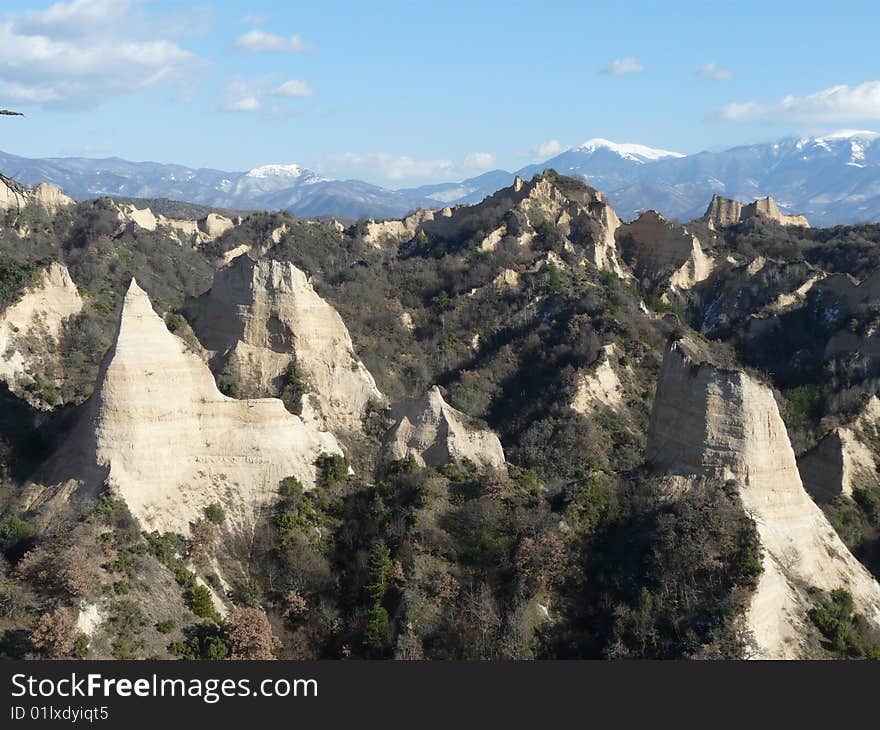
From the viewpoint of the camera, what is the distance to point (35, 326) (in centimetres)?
3766

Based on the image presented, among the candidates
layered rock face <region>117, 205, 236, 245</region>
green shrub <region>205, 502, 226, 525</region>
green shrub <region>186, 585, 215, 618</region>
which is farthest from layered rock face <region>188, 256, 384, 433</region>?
layered rock face <region>117, 205, 236, 245</region>

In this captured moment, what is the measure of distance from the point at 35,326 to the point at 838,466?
1344 inches

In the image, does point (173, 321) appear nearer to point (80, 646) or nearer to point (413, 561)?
point (413, 561)

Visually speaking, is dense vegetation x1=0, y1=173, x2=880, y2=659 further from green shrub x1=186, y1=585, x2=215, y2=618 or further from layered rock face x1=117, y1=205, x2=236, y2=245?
layered rock face x1=117, y1=205, x2=236, y2=245

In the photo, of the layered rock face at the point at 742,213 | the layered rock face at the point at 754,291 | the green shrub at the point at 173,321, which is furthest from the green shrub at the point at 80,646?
the layered rock face at the point at 742,213

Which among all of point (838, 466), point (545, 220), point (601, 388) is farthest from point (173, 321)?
point (545, 220)

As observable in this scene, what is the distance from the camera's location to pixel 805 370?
50625mm

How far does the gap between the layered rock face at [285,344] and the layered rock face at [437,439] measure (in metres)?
5.80

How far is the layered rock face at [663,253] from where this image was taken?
67.6 m

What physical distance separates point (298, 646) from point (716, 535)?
1093 centimetres

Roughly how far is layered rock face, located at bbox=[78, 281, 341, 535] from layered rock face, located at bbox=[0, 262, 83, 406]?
35.0ft

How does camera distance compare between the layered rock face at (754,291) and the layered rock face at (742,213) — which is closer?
the layered rock face at (754,291)

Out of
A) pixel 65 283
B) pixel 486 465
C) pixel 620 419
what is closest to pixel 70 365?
pixel 65 283

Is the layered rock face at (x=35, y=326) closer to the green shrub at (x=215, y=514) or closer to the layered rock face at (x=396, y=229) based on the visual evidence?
the green shrub at (x=215, y=514)
